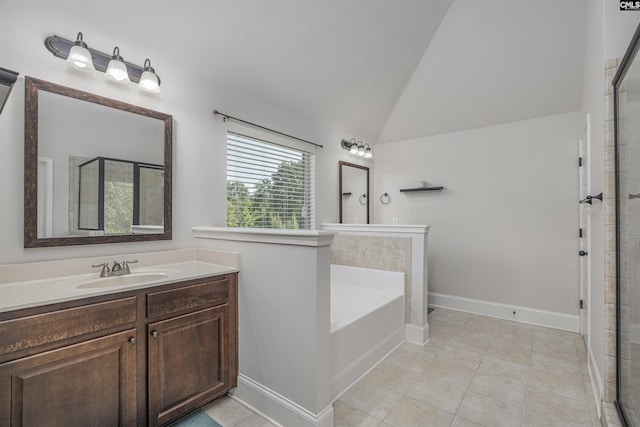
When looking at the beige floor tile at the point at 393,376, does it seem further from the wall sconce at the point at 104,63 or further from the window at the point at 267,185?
the wall sconce at the point at 104,63

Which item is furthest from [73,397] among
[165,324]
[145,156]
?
[145,156]

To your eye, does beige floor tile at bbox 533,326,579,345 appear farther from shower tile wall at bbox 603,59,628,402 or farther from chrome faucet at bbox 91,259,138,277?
chrome faucet at bbox 91,259,138,277

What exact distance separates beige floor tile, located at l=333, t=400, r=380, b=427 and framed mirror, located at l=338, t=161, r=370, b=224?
237 centimetres

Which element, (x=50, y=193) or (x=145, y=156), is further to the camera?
(x=145, y=156)

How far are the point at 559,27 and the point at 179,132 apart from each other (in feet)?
11.2

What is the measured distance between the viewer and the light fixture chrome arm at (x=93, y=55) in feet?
5.65

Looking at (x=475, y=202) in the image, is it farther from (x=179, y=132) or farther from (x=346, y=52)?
(x=179, y=132)

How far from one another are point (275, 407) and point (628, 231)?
6.98 feet

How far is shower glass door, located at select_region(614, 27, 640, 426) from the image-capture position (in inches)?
54.1

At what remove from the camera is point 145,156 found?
213cm

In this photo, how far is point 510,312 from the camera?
3512 mm

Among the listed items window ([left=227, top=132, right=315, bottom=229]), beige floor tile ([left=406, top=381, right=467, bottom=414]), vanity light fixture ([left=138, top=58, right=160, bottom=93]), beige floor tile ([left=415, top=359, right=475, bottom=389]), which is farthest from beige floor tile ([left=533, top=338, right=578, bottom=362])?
vanity light fixture ([left=138, top=58, right=160, bottom=93])

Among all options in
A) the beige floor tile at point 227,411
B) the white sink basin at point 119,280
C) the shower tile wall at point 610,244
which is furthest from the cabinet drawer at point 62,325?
the shower tile wall at point 610,244

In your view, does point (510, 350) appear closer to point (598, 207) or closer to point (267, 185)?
point (598, 207)
